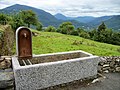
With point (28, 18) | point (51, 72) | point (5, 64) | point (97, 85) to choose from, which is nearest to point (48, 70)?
point (51, 72)

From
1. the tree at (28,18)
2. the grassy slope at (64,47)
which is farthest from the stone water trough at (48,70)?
the tree at (28,18)

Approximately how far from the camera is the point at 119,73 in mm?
6469

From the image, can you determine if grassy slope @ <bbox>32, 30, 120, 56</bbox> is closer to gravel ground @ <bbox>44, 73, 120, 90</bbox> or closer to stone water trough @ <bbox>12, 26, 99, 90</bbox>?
stone water trough @ <bbox>12, 26, 99, 90</bbox>

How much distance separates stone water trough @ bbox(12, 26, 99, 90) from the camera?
14.8 ft

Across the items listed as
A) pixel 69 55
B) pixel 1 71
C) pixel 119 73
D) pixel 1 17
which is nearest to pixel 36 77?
pixel 1 71

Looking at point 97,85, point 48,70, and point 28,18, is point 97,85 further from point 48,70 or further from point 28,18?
point 28,18

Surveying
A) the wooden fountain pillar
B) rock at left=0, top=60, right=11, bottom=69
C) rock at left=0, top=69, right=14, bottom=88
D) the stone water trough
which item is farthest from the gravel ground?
rock at left=0, top=60, right=11, bottom=69

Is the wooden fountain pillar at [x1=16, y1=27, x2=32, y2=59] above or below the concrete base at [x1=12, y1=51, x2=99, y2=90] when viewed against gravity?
above

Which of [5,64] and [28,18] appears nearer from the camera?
[5,64]

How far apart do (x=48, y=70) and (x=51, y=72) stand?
13 centimetres

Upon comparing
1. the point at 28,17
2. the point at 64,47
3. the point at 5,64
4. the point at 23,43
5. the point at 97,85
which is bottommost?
the point at 97,85

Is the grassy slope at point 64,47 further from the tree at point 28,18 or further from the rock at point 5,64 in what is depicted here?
the tree at point 28,18

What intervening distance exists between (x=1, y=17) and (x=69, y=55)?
11.9 metres

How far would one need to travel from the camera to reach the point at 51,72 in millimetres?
4863
